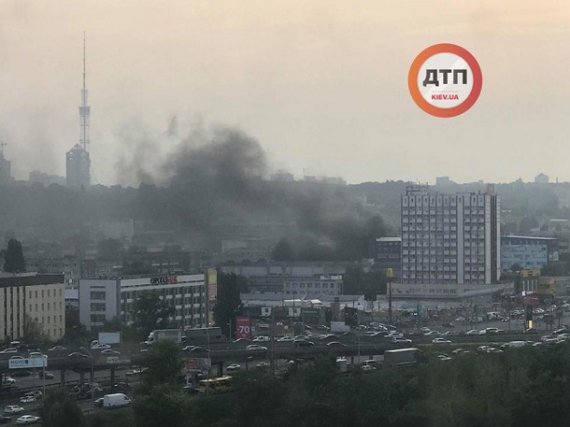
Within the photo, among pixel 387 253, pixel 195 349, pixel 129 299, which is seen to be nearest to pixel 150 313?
pixel 129 299

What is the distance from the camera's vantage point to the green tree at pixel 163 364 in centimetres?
1259

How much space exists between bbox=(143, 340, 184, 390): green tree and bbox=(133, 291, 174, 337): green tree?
16.5 ft

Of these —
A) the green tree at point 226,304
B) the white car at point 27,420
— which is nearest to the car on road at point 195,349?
the white car at point 27,420

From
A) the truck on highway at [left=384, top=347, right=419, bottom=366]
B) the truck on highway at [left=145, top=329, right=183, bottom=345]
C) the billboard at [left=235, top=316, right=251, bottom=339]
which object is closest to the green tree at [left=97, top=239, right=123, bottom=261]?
the billboard at [left=235, top=316, right=251, bottom=339]

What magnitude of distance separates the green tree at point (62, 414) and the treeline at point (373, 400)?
126 mm

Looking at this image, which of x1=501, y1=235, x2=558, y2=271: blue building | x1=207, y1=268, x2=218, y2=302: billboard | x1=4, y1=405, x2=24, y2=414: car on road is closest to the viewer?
x1=4, y1=405, x2=24, y2=414: car on road

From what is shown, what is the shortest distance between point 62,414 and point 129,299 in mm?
8379

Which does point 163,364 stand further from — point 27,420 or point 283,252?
point 283,252

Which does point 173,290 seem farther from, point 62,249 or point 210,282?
point 62,249

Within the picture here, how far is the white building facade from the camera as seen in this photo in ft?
63.6

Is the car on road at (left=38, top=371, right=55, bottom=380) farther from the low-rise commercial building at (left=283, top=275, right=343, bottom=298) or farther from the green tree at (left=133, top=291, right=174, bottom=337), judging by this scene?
the low-rise commercial building at (left=283, top=275, right=343, bottom=298)

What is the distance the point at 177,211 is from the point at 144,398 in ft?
56.3

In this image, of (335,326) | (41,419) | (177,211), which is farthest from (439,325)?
(41,419)

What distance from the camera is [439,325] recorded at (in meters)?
21.1
